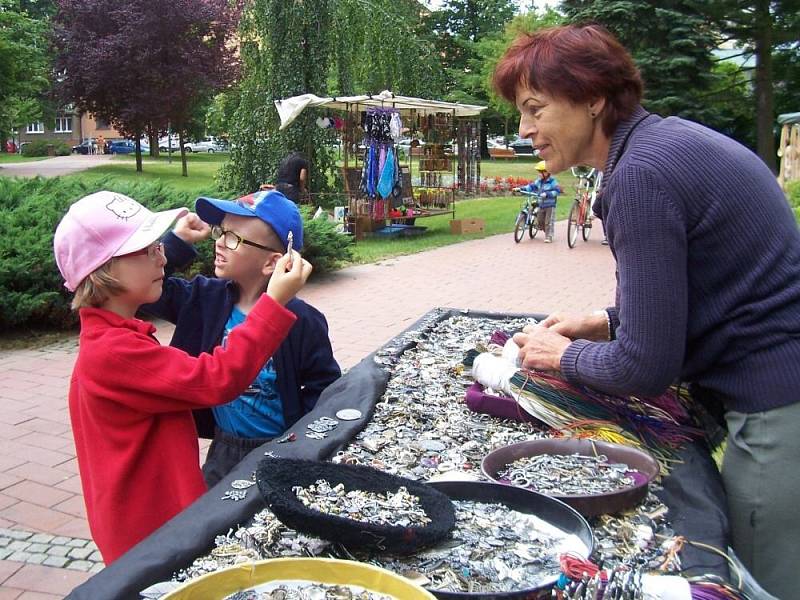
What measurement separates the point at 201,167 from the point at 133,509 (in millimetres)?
35347

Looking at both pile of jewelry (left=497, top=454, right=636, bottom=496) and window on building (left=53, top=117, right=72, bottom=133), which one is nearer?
pile of jewelry (left=497, top=454, right=636, bottom=496)

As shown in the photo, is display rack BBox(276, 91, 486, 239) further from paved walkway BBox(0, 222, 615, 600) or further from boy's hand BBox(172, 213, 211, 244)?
boy's hand BBox(172, 213, 211, 244)

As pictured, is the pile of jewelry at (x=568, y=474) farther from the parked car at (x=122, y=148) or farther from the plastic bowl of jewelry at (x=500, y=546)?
the parked car at (x=122, y=148)

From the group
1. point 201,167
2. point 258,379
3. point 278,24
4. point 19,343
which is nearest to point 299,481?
point 258,379

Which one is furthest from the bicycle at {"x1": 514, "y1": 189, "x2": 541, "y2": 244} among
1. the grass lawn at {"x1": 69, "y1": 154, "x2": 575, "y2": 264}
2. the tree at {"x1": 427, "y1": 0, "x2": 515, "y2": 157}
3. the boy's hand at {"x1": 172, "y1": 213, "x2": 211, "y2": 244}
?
the tree at {"x1": 427, "y1": 0, "x2": 515, "y2": 157}

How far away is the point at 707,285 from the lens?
158cm

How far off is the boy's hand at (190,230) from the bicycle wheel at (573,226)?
10481 millimetres

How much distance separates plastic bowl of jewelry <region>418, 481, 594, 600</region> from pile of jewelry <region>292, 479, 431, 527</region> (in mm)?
68

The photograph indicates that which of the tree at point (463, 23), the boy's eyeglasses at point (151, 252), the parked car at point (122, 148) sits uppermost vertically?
the tree at point (463, 23)

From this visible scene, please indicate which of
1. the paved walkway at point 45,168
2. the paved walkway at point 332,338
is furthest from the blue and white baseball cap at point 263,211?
the paved walkway at point 45,168

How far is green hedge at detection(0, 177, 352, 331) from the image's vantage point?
6195 mm

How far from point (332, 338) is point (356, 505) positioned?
5.10 m

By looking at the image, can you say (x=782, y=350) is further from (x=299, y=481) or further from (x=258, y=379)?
(x=258, y=379)

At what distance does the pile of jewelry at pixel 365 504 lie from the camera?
4.41 ft
